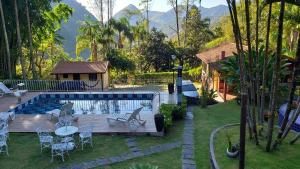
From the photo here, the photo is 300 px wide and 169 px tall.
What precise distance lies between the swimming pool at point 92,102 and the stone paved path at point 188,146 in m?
3.13

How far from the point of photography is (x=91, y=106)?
1720 centimetres

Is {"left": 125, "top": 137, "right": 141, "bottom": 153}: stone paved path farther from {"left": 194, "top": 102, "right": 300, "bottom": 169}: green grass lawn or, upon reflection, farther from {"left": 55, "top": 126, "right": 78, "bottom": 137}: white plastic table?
{"left": 194, "top": 102, "right": 300, "bottom": 169}: green grass lawn

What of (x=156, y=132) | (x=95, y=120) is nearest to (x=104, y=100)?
(x=95, y=120)

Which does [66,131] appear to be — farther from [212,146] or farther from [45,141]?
[212,146]

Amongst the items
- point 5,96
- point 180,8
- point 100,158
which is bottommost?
point 100,158

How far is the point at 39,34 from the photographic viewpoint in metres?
28.3

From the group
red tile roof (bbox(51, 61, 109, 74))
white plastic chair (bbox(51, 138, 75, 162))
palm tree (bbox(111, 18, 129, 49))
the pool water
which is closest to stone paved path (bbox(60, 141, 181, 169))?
white plastic chair (bbox(51, 138, 75, 162))

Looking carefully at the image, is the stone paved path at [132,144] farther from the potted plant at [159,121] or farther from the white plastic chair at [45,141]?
the white plastic chair at [45,141]

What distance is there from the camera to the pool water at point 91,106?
15807 mm

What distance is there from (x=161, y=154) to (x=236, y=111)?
6.80 meters

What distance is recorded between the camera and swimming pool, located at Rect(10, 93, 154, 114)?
16062 millimetres

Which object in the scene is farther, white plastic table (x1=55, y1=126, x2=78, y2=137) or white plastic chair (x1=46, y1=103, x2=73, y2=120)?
white plastic chair (x1=46, y1=103, x2=73, y2=120)

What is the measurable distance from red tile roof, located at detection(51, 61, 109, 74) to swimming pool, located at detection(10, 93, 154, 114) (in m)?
5.26

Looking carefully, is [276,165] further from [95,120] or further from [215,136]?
[95,120]
